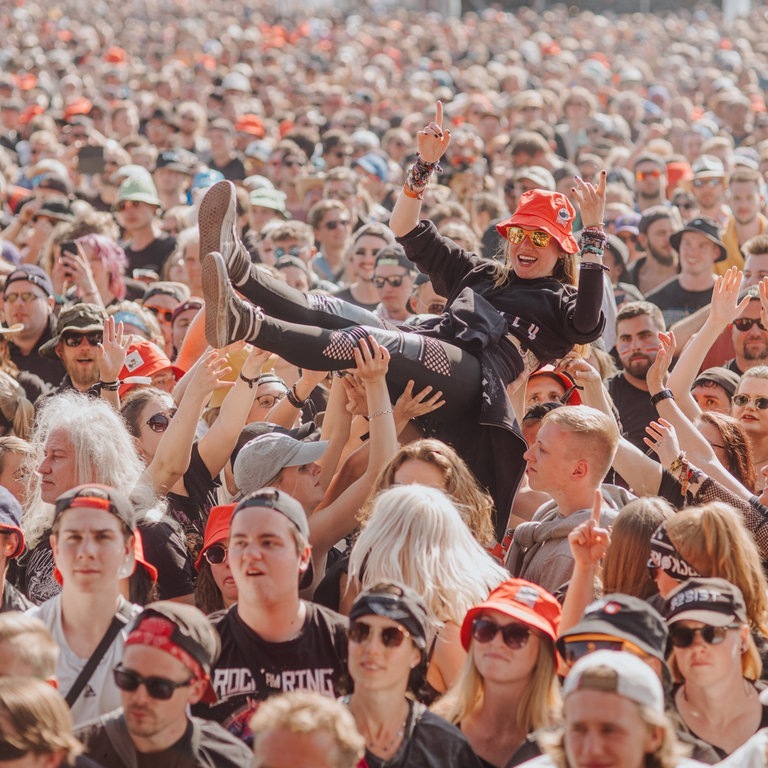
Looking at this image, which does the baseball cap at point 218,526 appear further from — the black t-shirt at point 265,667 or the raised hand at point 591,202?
the raised hand at point 591,202

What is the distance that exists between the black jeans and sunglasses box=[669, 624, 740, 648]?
6.41ft

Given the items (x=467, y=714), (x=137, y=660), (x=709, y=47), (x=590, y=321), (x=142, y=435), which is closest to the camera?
(x=137, y=660)

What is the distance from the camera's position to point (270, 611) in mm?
4707

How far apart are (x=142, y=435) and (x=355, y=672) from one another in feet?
8.50

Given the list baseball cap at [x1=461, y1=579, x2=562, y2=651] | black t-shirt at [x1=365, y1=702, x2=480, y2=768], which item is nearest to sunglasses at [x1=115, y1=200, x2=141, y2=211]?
baseball cap at [x1=461, y1=579, x2=562, y2=651]

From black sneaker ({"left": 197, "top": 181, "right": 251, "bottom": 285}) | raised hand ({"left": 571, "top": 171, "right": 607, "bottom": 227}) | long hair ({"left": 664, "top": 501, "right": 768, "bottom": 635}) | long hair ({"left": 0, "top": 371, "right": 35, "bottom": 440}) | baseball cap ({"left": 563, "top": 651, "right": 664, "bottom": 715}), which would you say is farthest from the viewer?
long hair ({"left": 0, "top": 371, "right": 35, "bottom": 440})

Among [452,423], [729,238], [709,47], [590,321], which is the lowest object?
[709,47]

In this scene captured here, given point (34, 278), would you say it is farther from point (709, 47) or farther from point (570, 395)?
point (709, 47)

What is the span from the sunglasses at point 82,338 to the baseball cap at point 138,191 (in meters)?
3.85

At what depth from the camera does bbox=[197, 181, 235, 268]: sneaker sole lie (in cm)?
607

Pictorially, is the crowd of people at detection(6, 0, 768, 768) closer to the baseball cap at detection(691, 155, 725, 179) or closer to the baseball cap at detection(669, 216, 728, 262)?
the baseball cap at detection(669, 216, 728, 262)

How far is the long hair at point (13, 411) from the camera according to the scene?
23.8ft

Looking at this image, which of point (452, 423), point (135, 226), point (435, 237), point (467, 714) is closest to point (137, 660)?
point (467, 714)

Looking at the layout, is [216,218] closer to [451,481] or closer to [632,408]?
[451,481]
